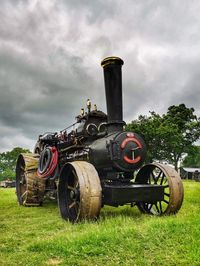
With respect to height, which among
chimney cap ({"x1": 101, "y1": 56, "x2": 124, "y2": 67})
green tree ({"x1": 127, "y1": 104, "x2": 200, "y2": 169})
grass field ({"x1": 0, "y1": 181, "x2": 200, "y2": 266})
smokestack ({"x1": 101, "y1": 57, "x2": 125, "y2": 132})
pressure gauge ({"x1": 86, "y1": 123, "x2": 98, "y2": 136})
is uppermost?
green tree ({"x1": 127, "y1": 104, "x2": 200, "y2": 169})

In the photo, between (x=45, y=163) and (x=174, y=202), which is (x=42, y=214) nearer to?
(x=45, y=163)

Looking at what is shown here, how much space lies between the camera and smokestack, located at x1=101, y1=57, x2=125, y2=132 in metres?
7.04

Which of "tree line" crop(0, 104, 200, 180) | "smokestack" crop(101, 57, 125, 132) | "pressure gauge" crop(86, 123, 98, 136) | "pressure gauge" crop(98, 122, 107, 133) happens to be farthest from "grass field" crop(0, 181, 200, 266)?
"tree line" crop(0, 104, 200, 180)

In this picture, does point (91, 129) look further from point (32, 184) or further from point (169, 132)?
point (169, 132)

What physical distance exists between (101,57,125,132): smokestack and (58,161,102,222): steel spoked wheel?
1.30m

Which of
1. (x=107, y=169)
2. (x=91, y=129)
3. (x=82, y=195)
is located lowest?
(x=82, y=195)

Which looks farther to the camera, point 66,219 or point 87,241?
point 66,219

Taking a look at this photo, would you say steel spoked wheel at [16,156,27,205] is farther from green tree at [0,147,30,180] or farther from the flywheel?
green tree at [0,147,30,180]

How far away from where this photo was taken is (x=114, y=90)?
7.04m

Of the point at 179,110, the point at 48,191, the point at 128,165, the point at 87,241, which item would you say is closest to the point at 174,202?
the point at 128,165

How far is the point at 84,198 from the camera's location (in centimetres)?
584

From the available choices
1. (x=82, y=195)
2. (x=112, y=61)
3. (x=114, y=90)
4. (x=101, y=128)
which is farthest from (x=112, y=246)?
(x=101, y=128)

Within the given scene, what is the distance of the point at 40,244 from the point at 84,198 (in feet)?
5.23

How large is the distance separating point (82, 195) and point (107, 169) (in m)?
1.44
